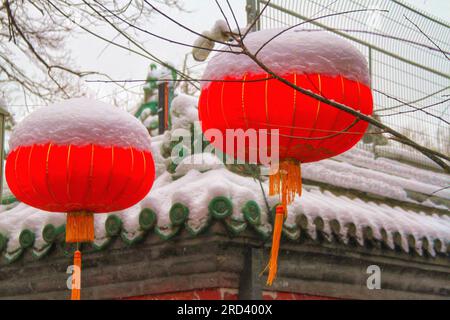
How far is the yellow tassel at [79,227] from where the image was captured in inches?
208

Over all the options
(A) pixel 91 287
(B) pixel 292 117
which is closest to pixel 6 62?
(A) pixel 91 287

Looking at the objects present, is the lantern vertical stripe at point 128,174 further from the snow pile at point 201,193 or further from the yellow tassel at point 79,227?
the snow pile at point 201,193

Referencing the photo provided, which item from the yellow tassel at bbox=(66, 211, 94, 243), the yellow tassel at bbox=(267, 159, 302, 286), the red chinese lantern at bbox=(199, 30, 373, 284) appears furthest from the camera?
the yellow tassel at bbox=(66, 211, 94, 243)

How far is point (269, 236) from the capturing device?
5883 millimetres

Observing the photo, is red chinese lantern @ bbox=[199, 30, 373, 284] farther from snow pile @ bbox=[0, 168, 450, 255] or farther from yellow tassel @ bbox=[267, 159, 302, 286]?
snow pile @ bbox=[0, 168, 450, 255]

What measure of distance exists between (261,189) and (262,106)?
67.9 inches

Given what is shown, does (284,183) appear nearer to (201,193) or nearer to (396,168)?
(201,193)

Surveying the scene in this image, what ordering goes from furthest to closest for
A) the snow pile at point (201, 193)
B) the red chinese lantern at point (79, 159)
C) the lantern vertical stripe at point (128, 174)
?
the snow pile at point (201, 193), the lantern vertical stripe at point (128, 174), the red chinese lantern at point (79, 159)

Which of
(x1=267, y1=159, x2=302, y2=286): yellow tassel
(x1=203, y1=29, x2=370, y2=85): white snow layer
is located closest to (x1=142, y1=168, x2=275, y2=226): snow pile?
(x1=267, y1=159, x2=302, y2=286): yellow tassel

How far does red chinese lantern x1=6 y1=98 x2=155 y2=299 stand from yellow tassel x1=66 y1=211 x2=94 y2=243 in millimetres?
16

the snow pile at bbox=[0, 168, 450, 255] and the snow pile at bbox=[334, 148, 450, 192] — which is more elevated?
the snow pile at bbox=[334, 148, 450, 192]

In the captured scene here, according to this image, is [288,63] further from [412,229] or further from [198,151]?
[412,229]

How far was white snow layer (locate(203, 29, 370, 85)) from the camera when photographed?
173 inches

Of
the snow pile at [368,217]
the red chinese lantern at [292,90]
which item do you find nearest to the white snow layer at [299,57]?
the red chinese lantern at [292,90]
